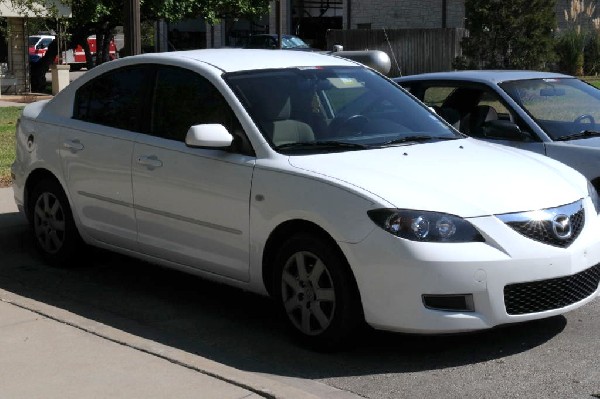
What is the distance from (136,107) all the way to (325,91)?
138cm

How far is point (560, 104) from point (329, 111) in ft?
11.8

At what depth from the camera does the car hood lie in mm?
5414

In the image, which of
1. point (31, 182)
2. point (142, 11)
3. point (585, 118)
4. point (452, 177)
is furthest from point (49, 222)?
point (142, 11)

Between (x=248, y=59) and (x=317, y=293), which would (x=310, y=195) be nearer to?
(x=317, y=293)

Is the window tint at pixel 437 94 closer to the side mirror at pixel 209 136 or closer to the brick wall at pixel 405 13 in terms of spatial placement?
the side mirror at pixel 209 136

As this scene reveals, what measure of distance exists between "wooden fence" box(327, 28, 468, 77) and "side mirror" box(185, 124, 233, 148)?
25.6m

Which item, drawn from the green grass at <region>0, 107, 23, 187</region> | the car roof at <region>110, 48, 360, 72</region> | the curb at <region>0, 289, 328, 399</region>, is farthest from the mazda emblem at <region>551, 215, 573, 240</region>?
the green grass at <region>0, 107, 23, 187</region>

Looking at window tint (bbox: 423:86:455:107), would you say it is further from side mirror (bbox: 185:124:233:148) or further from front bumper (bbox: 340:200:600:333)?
front bumper (bbox: 340:200:600:333)

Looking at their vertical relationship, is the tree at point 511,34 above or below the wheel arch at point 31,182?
above

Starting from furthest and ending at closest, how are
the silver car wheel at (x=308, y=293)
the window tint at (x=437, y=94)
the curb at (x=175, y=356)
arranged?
1. the window tint at (x=437, y=94)
2. the silver car wheel at (x=308, y=293)
3. the curb at (x=175, y=356)

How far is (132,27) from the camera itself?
10375 mm

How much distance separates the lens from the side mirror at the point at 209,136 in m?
6.10

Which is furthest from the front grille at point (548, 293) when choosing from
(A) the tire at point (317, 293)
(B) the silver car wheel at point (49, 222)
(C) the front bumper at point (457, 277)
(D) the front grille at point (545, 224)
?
(B) the silver car wheel at point (49, 222)

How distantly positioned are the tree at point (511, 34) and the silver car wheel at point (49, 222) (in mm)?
21590
